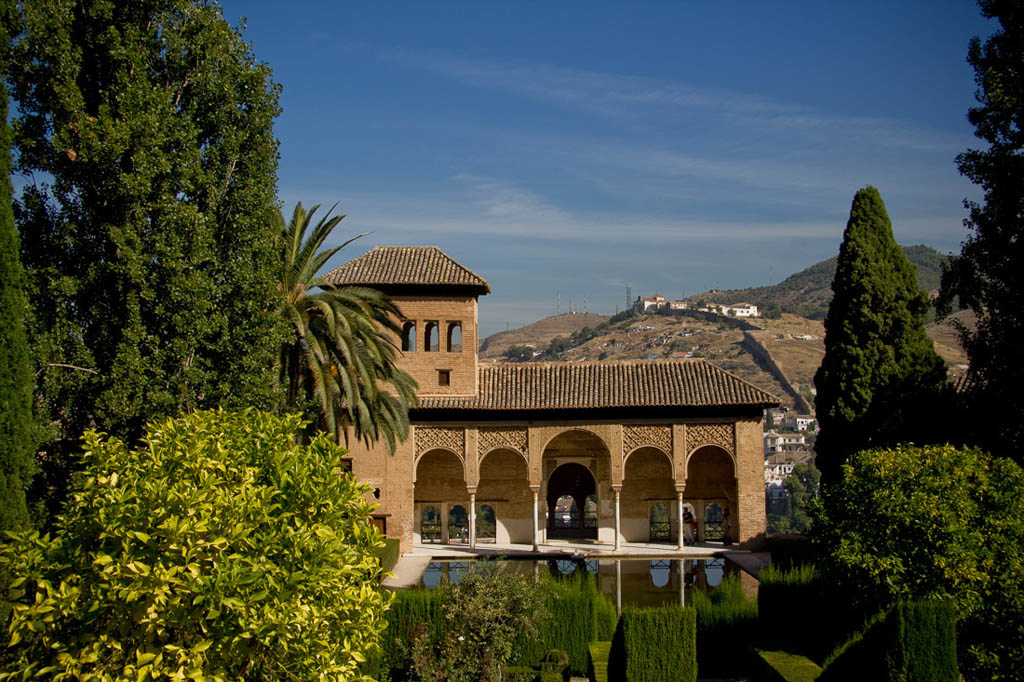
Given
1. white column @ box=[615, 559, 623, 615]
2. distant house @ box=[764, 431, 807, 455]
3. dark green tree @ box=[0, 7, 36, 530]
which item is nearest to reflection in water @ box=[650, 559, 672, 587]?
white column @ box=[615, 559, 623, 615]

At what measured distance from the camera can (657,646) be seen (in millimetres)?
14180

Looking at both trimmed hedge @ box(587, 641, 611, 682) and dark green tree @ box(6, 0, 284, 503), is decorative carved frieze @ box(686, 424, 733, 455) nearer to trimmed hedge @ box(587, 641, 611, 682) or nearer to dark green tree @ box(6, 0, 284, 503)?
trimmed hedge @ box(587, 641, 611, 682)

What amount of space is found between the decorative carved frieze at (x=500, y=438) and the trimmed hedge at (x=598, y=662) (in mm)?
10225

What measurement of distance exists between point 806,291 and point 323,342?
127620mm

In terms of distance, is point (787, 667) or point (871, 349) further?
point (871, 349)

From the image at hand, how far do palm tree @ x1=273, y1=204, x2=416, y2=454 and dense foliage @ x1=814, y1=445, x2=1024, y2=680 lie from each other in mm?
9439

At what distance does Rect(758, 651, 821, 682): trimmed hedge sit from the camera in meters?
12.9

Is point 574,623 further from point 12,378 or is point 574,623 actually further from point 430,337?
point 430,337

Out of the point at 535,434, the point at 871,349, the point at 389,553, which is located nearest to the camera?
the point at 871,349

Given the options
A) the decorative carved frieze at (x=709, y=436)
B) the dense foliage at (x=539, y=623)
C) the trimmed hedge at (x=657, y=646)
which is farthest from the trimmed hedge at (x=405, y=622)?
the decorative carved frieze at (x=709, y=436)

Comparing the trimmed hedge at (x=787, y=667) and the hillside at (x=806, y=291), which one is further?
the hillside at (x=806, y=291)

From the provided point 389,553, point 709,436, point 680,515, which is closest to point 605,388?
point 709,436

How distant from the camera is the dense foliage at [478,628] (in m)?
14.6

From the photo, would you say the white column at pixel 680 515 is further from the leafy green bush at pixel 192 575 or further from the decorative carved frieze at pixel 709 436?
the leafy green bush at pixel 192 575
